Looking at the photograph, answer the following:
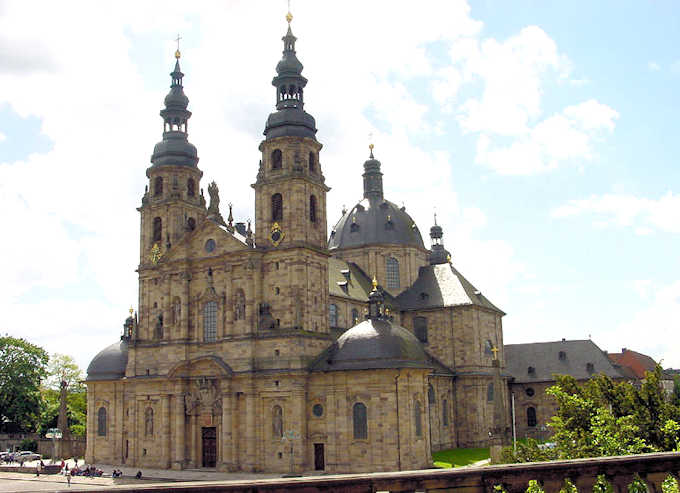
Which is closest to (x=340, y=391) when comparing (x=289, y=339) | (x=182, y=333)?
(x=289, y=339)

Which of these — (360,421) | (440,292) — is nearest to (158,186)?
(360,421)

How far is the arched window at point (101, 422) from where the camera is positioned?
191 feet

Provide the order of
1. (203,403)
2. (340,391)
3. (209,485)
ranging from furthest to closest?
(203,403) → (340,391) → (209,485)

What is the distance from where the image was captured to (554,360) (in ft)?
248

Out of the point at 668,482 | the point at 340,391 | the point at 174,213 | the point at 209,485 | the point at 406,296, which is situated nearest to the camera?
the point at 209,485

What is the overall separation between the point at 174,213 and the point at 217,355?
13087 millimetres

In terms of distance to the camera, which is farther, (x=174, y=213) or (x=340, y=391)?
(x=174, y=213)

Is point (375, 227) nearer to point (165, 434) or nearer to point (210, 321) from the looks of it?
point (210, 321)

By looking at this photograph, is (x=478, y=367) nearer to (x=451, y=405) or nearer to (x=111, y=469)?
(x=451, y=405)

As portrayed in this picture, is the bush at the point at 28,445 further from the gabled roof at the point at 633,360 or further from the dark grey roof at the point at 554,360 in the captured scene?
the gabled roof at the point at 633,360

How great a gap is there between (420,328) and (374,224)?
1192cm

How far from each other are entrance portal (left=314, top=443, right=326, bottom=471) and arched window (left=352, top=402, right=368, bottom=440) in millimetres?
2864

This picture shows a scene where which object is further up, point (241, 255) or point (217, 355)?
point (241, 255)

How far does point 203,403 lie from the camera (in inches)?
2040
